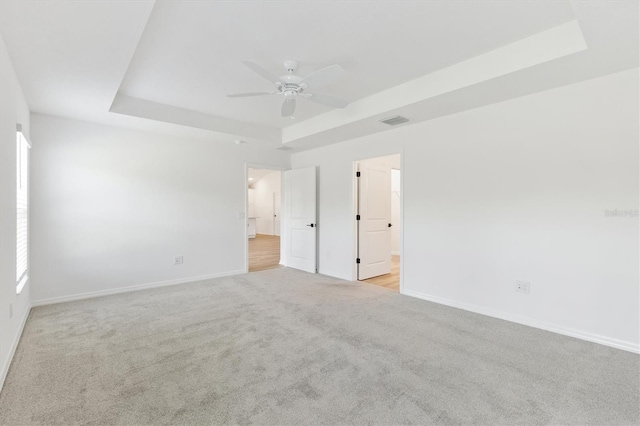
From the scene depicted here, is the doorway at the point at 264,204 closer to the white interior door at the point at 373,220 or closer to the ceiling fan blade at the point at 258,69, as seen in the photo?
the white interior door at the point at 373,220

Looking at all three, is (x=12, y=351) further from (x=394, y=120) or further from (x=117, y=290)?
(x=394, y=120)

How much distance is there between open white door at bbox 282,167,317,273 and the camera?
18.9 ft

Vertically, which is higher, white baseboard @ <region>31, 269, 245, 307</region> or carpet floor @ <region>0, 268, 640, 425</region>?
white baseboard @ <region>31, 269, 245, 307</region>

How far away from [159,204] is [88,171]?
997 millimetres

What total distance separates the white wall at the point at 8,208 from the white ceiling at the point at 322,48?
0.20m

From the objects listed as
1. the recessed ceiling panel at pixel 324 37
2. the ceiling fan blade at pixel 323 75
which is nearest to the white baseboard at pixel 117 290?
the recessed ceiling panel at pixel 324 37

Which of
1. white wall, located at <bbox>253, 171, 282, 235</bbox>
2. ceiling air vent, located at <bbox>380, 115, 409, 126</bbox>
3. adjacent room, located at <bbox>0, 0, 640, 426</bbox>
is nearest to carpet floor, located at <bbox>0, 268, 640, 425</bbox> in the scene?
adjacent room, located at <bbox>0, 0, 640, 426</bbox>

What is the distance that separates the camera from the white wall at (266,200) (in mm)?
13008

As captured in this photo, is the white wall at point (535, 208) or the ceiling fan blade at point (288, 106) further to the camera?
the ceiling fan blade at point (288, 106)

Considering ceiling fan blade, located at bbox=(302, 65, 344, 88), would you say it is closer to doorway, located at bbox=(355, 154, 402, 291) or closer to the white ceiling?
the white ceiling

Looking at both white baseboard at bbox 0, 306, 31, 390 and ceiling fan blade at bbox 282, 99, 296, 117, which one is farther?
ceiling fan blade at bbox 282, 99, 296, 117

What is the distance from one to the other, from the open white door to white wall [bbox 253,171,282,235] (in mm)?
6654

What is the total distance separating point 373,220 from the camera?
5.40 meters

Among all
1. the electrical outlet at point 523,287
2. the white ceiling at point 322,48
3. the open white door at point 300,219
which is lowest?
the electrical outlet at point 523,287
